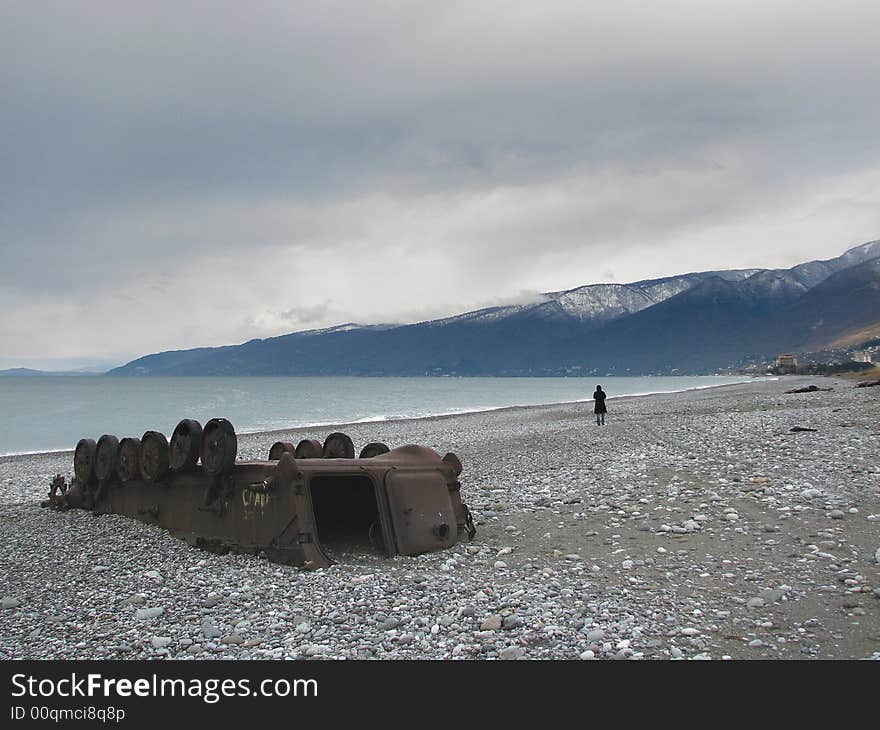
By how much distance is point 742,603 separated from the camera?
7.57m

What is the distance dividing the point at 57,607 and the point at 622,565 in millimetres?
6865

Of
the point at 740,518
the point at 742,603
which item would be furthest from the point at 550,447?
the point at 742,603

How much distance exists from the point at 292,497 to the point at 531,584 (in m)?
3.42

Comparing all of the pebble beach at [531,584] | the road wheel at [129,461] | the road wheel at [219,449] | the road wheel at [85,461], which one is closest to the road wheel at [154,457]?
the road wheel at [129,461]

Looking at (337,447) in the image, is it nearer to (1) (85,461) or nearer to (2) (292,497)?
(2) (292,497)

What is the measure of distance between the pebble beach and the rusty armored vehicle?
1.19 ft

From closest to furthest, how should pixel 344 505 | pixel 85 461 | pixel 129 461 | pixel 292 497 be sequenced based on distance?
pixel 292 497, pixel 344 505, pixel 129 461, pixel 85 461

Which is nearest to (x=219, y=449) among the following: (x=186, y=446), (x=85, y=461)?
(x=186, y=446)

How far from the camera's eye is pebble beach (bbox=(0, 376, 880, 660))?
6742 mm

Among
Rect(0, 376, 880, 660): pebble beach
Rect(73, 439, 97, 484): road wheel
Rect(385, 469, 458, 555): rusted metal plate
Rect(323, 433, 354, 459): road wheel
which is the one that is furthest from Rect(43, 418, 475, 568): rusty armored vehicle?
Rect(73, 439, 97, 484): road wheel

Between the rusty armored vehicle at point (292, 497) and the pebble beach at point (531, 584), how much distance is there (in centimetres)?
36

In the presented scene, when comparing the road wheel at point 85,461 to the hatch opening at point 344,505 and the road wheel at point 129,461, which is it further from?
the hatch opening at point 344,505

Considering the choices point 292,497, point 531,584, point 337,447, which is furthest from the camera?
point 337,447

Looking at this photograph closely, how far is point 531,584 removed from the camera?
8.47 metres
